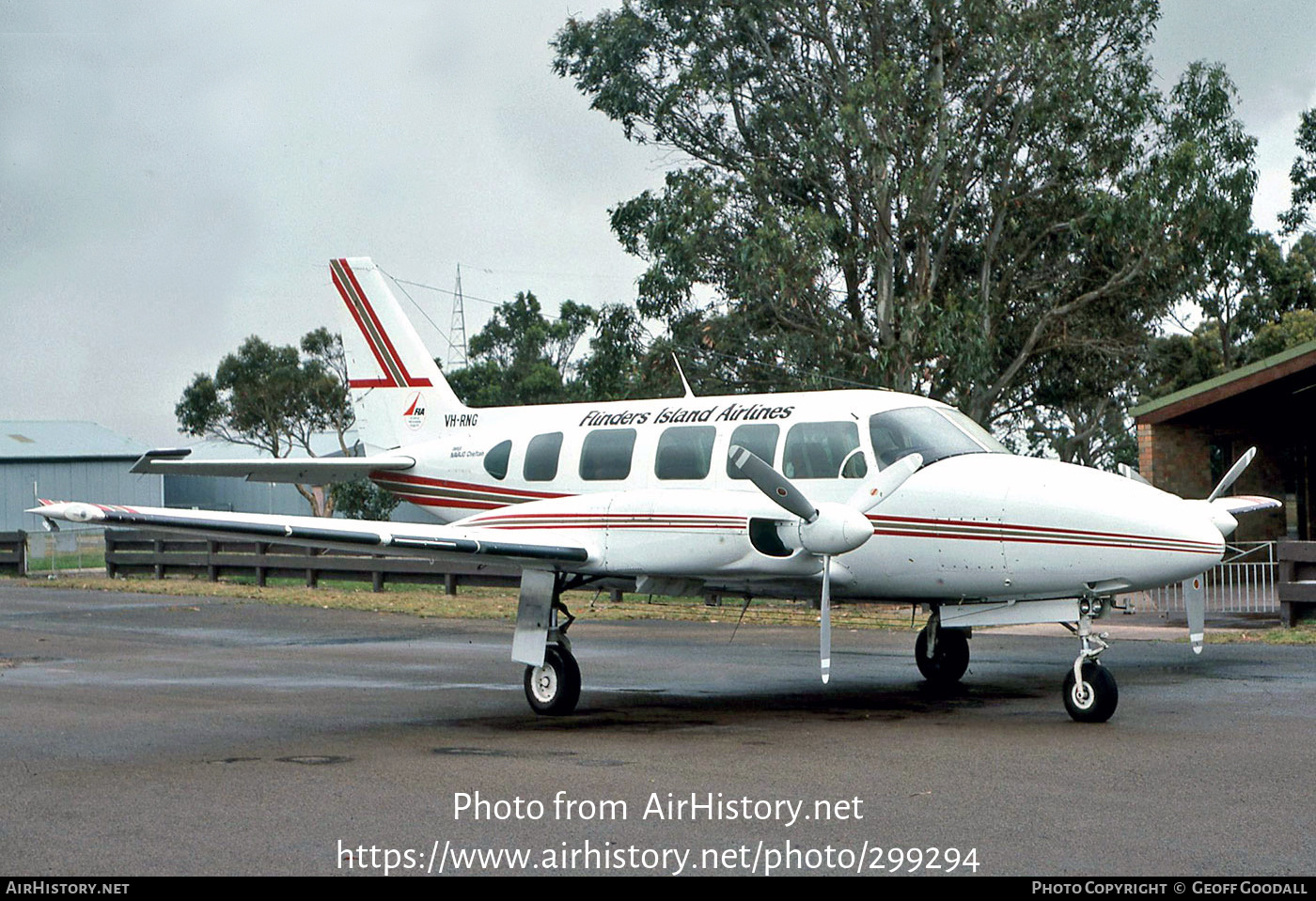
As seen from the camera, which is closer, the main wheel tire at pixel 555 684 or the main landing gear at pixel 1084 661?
the main landing gear at pixel 1084 661

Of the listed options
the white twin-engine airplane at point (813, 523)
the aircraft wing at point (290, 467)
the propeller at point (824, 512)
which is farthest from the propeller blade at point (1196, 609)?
the aircraft wing at point (290, 467)

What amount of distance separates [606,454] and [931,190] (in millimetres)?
19559

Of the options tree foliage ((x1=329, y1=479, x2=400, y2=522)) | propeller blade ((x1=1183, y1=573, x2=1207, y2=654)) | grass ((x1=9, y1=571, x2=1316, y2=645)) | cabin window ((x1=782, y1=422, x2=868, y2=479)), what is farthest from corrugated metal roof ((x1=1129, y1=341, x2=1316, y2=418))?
tree foliage ((x1=329, y1=479, x2=400, y2=522))

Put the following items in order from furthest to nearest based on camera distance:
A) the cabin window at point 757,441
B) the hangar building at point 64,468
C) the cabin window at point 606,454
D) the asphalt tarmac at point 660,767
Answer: the hangar building at point 64,468 < the cabin window at point 606,454 < the cabin window at point 757,441 < the asphalt tarmac at point 660,767

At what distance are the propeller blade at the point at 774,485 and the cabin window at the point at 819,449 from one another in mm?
1209

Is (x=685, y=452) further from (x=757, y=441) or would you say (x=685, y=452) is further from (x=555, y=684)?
(x=555, y=684)

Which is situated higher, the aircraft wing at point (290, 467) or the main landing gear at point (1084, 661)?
the aircraft wing at point (290, 467)

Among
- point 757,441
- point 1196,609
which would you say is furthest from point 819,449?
point 1196,609

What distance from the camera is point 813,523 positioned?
35.0ft

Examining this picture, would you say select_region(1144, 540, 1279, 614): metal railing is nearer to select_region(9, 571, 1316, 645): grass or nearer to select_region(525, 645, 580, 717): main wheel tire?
select_region(9, 571, 1316, 645): grass

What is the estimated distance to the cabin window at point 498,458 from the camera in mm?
13954

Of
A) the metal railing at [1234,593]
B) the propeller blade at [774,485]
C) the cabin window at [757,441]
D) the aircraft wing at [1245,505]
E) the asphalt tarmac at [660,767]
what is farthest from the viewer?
the metal railing at [1234,593]

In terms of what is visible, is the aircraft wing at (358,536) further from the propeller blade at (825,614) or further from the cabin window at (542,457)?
the propeller blade at (825,614)

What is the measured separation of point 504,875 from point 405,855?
60 cm
